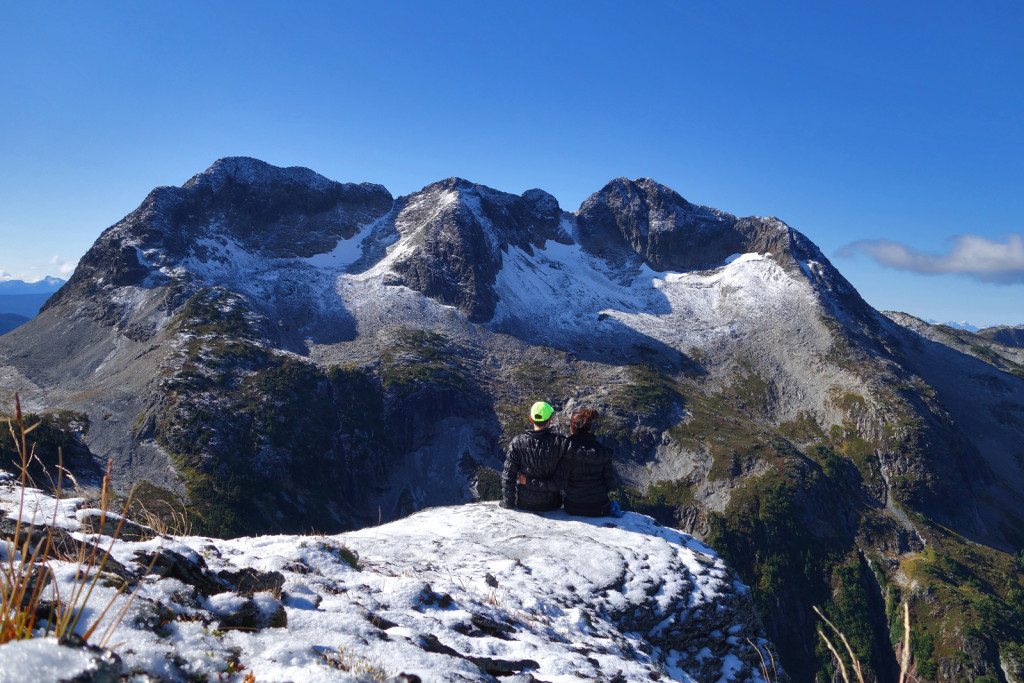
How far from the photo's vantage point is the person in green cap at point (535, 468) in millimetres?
17141

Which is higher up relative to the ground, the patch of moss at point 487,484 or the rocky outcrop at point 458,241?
the rocky outcrop at point 458,241

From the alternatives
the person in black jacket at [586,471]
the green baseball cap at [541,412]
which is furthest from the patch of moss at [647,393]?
the green baseball cap at [541,412]

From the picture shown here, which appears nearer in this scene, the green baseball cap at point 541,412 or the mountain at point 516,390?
the green baseball cap at point 541,412

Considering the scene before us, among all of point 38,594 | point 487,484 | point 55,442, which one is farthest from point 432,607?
point 487,484

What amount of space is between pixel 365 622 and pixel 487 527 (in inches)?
382

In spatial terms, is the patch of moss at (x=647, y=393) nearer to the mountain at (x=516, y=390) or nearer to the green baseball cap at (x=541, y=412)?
the mountain at (x=516, y=390)

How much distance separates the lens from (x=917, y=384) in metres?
122

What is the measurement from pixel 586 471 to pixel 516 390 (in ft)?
316

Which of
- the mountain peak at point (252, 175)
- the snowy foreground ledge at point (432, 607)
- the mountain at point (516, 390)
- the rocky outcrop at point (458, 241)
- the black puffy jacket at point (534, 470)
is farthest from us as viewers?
the mountain peak at point (252, 175)

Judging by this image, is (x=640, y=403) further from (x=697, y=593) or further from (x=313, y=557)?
(x=313, y=557)

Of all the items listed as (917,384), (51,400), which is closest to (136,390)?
(51,400)

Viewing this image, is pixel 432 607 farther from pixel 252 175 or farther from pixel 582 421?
pixel 252 175

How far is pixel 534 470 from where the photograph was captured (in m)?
18.0

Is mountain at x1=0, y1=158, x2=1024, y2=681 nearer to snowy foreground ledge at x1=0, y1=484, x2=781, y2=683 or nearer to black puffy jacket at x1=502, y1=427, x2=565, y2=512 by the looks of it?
black puffy jacket at x1=502, y1=427, x2=565, y2=512
